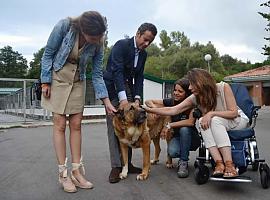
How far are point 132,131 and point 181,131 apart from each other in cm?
72

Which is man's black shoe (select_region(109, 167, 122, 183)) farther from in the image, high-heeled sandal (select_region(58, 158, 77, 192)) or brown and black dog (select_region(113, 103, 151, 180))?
high-heeled sandal (select_region(58, 158, 77, 192))

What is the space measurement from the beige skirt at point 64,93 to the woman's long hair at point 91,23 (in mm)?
Result: 482

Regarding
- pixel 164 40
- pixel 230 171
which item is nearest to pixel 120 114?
pixel 230 171

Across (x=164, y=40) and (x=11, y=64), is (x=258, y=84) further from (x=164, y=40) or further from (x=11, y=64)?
(x=11, y=64)

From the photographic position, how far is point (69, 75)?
13.3ft

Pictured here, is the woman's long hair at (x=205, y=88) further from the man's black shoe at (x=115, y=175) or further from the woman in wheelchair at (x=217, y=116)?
the man's black shoe at (x=115, y=175)

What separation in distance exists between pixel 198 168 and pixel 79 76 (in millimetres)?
1767

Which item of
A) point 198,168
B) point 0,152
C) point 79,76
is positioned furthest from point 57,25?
point 0,152

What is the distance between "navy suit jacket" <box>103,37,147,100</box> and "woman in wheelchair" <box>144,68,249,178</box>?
2.77ft

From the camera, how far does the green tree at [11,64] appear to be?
73.1 metres

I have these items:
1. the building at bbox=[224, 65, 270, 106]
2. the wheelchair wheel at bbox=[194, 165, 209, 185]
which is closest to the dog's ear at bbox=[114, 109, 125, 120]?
the wheelchair wheel at bbox=[194, 165, 209, 185]

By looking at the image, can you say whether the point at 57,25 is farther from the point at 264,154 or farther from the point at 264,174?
the point at 264,154

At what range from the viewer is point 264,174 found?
3.94 metres

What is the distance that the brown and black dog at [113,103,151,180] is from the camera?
430 cm
